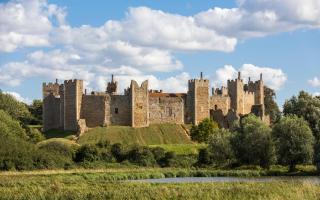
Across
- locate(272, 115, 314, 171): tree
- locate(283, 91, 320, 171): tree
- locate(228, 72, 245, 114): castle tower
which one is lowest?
locate(272, 115, 314, 171): tree

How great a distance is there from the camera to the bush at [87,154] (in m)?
72.8

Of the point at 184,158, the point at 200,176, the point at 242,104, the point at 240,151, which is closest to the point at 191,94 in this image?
the point at 242,104

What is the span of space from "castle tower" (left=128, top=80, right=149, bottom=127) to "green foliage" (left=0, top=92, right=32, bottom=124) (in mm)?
24210

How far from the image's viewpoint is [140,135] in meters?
93.8

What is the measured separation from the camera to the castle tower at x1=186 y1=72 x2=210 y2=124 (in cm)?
10231

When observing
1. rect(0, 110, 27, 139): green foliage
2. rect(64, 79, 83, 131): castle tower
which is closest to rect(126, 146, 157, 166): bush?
rect(0, 110, 27, 139): green foliage

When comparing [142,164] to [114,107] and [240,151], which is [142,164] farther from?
[114,107]

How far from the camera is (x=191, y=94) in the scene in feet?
339

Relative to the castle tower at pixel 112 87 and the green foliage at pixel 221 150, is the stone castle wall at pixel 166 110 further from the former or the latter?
the green foliage at pixel 221 150

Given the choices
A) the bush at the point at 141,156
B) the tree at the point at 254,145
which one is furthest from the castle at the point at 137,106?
the tree at the point at 254,145

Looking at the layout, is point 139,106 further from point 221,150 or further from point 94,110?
point 221,150

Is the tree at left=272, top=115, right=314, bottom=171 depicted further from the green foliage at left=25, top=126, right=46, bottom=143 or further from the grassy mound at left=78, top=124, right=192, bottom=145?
the green foliage at left=25, top=126, right=46, bottom=143

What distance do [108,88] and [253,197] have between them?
77.3 m

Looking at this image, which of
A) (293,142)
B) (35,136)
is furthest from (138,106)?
(293,142)
